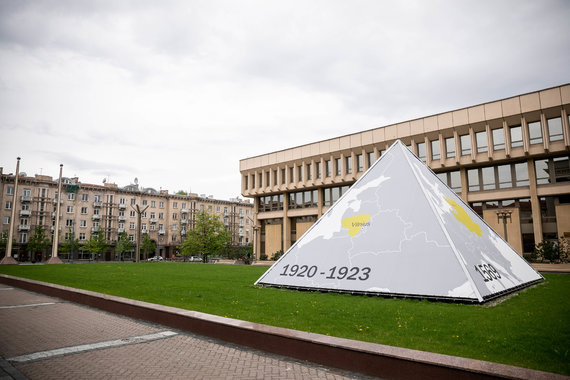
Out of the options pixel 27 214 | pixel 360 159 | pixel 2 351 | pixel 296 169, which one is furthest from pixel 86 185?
pixel 2 351

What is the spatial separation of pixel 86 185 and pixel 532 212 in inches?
2917

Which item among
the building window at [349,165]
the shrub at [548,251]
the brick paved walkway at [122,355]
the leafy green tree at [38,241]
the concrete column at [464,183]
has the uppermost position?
the building window at [349,165]

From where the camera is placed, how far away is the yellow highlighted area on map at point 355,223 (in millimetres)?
13750

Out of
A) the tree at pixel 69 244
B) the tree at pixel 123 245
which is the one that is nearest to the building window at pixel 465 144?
the tree at pixel 123 245

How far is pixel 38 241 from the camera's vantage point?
206ft

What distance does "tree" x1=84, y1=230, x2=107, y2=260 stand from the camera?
224ft

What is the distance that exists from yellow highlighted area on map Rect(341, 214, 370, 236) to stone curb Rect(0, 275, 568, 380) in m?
7.56

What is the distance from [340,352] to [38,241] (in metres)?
72.3

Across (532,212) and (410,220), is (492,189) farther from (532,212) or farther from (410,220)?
(410,220)

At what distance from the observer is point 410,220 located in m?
12.7

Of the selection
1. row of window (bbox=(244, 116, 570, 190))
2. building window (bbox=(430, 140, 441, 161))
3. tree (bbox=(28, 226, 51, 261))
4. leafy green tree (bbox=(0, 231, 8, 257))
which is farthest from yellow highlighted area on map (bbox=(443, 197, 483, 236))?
leafy green tree (bbox=(0, 231, 8, 257))

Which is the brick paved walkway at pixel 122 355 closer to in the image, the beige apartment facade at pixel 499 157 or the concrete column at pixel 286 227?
the beige apartment facade at pixel 499 157

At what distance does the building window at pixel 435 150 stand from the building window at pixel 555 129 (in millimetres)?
9543

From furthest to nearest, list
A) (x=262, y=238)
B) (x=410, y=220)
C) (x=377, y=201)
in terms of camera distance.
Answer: (x=262, y=238) < (x=377, y=201) < (x=410, y=220)
